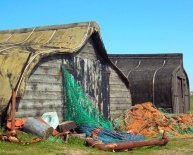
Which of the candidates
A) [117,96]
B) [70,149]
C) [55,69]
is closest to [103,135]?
[70,149]

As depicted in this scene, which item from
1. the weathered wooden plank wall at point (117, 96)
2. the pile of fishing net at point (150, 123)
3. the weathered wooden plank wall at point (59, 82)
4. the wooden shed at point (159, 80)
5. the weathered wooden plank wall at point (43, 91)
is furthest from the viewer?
the wooden shed at point (159, 80)

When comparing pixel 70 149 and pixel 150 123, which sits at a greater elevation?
pixel 150 123

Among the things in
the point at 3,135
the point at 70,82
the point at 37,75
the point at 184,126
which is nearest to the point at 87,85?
the point at 70,82

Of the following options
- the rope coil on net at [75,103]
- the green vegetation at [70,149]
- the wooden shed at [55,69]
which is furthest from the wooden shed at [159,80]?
the green vegetation at [70,149]

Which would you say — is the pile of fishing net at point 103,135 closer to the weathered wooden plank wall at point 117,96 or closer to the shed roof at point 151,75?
the weathered wooden plank wall at point 117,96

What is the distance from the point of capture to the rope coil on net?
51.4 ft

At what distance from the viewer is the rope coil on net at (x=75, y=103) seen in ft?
51.4

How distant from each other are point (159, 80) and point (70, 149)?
55.1 ft

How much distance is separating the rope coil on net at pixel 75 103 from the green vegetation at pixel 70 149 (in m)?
1.87

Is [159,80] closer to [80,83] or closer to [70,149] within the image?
[80,83]

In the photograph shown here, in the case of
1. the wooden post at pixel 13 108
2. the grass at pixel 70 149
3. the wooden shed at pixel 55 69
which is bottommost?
the grass at pixel 70 149

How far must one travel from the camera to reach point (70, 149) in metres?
11.9

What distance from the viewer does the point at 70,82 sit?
16.4 m

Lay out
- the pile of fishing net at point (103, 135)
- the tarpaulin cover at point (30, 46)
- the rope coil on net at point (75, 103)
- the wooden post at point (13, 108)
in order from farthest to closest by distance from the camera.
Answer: the rope coil on net at point (75, 103) → the pile of fishing net at point (103, 135) → the tarpaulin cover at point (30, 46) → the wooden post at point (13, 108)
